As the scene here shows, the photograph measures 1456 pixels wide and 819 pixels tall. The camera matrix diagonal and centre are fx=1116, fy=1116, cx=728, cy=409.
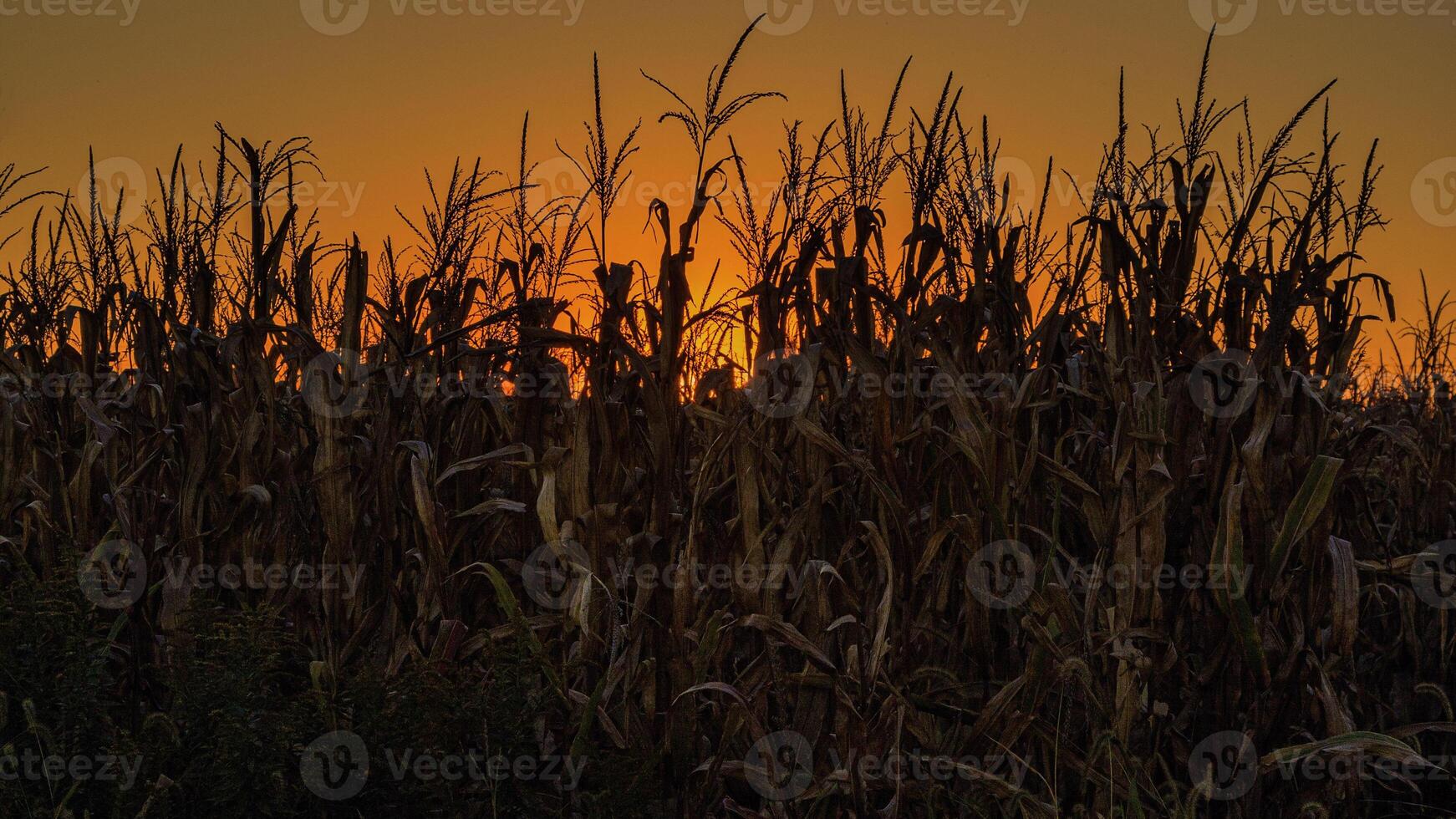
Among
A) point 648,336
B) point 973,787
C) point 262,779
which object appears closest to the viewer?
point 262,779

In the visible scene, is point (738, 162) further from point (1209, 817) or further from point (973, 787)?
point (1209, 817)

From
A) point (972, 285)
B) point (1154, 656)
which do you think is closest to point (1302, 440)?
point (1154, 656)

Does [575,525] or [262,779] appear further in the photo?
[575,525]

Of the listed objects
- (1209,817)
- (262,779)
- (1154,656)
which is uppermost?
(1154,656)

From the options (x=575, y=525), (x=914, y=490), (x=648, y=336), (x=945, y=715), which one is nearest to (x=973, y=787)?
(x=945, y=715)

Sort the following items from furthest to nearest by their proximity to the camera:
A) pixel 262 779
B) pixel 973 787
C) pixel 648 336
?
pixel 648 336 < pixel 973 787 < pixel 262 779

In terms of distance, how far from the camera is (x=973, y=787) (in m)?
2.52

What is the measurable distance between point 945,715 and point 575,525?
0.97 meters

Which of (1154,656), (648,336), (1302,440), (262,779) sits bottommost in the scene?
(262,779)

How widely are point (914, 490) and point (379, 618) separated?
142 cm

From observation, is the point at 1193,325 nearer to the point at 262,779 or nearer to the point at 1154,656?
the point at 1154,656

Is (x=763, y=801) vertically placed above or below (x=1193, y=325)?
below

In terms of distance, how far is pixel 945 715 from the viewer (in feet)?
8.47

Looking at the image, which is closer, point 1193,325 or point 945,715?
point 945,715
